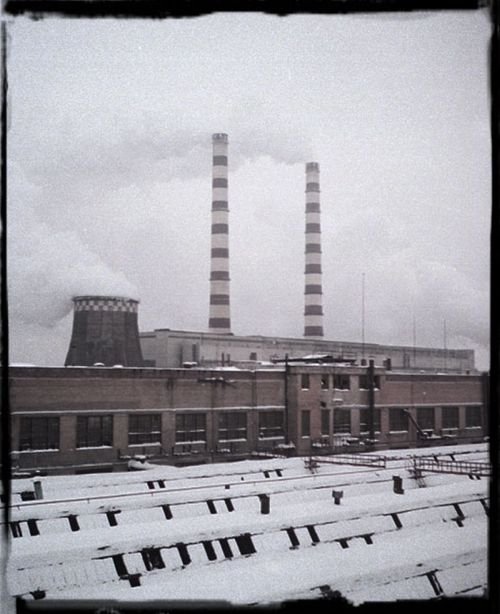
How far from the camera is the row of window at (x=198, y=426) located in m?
25.3

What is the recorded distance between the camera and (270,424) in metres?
32.5

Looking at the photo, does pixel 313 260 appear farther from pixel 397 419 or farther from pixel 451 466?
pixel 451 466

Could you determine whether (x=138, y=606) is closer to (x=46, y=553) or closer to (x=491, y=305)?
(x=491, y=305)

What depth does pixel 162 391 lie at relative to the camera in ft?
94.9

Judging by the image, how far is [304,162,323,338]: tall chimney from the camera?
54.2 meters

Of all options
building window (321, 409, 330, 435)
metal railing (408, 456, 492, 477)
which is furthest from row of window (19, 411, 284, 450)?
metal railing (408, 456, 492, 477)

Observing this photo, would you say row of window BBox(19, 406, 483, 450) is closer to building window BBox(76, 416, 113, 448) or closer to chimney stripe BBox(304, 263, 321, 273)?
building window BBox(76, 416, 113, 448)

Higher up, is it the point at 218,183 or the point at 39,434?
the point at 218,183

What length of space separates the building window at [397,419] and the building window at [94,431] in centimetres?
1725

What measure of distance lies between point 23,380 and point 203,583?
70.0 ft

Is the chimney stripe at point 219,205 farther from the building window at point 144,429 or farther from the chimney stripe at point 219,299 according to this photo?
the building window at point 144,429

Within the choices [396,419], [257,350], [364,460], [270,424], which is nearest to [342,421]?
[396,419]

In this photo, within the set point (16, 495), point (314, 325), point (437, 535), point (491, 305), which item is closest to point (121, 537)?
point (437, 535)

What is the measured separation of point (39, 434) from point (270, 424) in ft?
39.2
